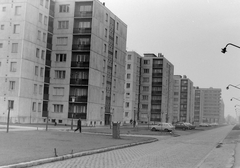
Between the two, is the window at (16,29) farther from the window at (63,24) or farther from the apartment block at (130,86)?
the apartment block at (130,86)

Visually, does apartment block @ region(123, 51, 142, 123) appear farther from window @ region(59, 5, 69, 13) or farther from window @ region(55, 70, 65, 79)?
window @ region(59, 5, 69, 13)

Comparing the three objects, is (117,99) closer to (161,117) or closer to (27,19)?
(27,19)

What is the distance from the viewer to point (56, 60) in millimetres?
65438

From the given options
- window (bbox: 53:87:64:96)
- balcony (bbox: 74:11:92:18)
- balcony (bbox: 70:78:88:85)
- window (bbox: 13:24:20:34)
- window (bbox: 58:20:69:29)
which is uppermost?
balcony (bbox: 74:11:92:18)

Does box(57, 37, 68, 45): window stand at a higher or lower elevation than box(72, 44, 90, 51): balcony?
higher

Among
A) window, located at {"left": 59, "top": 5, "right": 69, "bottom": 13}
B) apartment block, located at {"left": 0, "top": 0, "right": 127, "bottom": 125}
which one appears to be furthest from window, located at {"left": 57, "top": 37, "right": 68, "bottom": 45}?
window, located at {"left": 59, "top": 5, "right": 69, "bottom": 13}

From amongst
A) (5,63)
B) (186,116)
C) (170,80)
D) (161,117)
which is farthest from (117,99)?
(186,116)

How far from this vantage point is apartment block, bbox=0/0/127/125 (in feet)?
183

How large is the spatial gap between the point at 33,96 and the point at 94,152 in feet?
142

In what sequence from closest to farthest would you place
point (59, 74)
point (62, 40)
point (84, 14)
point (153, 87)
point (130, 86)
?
point (84, 14), point (59, 74), point (62, 40), point (130, 86), point (153, 87)

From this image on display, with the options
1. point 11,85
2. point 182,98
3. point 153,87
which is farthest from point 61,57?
point 182,98

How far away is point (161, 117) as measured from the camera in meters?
118

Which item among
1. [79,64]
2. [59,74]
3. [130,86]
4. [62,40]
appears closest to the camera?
[79,64]

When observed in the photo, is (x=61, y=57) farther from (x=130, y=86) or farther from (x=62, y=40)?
(x=130, y=86)
